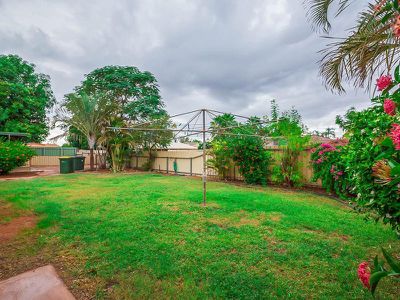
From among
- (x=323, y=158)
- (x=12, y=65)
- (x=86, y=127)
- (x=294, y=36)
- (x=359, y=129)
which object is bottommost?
(x=323, y=158)

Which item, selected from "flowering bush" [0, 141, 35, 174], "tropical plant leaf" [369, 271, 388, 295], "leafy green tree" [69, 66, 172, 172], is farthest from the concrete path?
"leafy green tree" [69, 66, 172, 172]

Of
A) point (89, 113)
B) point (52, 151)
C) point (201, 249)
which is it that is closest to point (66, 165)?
point (89, 113)

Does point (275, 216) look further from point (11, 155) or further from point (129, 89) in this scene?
point (129, 89)

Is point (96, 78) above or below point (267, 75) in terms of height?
above

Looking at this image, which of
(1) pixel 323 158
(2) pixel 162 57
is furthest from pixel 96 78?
(1) pixel 323 158

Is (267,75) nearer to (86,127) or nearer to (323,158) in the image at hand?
(323,158)

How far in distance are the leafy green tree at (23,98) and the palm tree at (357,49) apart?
69.6 ft

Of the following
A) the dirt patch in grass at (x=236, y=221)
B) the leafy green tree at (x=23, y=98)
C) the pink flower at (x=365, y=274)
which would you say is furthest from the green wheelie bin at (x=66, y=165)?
the pink flower at (x=365, y=274)

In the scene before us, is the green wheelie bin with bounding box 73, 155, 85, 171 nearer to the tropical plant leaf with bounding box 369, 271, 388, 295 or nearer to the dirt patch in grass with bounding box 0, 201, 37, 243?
the dirt patch in grass with bounding box 0, 201, 37, 243

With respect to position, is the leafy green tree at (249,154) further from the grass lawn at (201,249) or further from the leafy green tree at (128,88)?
the leafy green tree at (128,88)

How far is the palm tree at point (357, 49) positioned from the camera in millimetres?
2775

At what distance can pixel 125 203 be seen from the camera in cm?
546

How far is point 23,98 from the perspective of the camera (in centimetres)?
1808

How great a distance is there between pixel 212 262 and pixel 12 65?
24.5 metres
